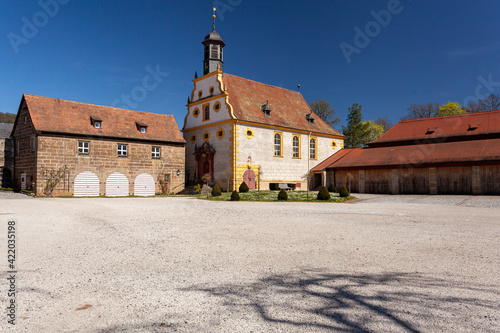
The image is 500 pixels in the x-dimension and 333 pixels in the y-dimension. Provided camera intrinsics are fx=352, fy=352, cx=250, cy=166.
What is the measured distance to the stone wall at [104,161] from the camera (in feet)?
95.0

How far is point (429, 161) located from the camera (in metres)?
30.0

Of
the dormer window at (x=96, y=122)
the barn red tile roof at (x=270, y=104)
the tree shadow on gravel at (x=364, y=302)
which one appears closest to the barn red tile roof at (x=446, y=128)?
the barn red tile roof at (x=270, y=104)

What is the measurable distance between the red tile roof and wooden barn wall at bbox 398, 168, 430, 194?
2.37 feet

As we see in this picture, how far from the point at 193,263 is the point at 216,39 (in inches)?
1432

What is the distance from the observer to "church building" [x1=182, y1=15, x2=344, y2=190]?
35.4 m

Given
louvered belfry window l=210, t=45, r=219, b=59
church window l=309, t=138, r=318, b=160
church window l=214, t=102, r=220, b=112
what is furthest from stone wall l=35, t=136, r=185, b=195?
church window l=309, t=138, r=318, b=160

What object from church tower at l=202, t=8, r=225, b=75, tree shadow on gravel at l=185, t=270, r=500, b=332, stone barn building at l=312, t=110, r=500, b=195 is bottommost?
tree shadow on gravel at l=185, t=270, r=500, b=332

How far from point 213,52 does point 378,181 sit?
22.3 meters

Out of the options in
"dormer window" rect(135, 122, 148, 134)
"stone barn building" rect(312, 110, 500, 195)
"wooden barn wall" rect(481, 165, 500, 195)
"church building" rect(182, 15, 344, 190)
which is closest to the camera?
"wooden barn wall" rect(481, 165, 500, 195)

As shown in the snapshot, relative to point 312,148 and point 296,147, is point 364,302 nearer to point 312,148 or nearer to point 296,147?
point 296,147

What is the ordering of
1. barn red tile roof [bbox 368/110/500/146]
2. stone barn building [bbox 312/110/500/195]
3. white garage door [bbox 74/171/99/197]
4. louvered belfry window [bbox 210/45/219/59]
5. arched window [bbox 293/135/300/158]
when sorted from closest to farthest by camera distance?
1. stone barn building [bbox 312/110/500/195]
2. white garage door [bbox 74/171/99/197]
3. barn red tile roof [bbox 368/110/500/146]
4. louvered belfry window [bbox 210/45/219/59]
5. arched window [bbox 293/135/300/158]

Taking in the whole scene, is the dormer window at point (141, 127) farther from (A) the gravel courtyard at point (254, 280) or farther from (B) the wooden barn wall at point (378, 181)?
(A) the gravel courtyard at point (254, 280)

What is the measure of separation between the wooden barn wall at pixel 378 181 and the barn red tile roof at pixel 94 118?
19.0 meters

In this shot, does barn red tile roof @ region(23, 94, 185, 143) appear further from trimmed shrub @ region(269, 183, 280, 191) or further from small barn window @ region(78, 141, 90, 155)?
trimmed shrub @ region(269, 183, 280, 191)
